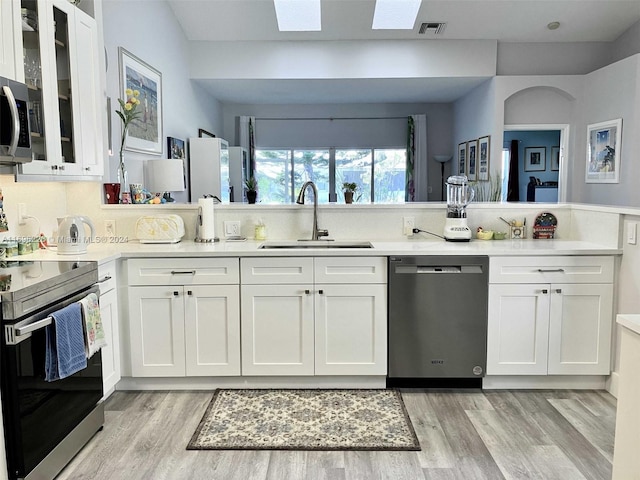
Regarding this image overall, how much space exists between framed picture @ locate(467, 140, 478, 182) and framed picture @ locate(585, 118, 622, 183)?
1562 millimetres

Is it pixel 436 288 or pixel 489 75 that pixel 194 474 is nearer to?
pixel 436 288

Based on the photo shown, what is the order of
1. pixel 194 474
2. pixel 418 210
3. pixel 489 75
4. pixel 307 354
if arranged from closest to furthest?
pixel 194 474, pixel 307 354, pixel 418 210, pixel 489 75

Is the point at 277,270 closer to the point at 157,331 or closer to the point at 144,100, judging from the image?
the point at 157,331

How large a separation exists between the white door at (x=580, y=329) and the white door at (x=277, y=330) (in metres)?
1.40

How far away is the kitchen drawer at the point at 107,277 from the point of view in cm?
255

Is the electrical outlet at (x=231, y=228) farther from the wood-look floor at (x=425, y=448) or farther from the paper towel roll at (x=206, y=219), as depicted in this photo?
the wood-look floor at (x=425, y=448)

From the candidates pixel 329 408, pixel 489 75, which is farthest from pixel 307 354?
pixel 489 75

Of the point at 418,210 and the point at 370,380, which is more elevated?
the point at 418,210

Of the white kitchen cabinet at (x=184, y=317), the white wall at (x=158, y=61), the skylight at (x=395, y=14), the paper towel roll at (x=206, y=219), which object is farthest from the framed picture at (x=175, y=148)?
the white kitchen cabinet at (x=184, y=317)

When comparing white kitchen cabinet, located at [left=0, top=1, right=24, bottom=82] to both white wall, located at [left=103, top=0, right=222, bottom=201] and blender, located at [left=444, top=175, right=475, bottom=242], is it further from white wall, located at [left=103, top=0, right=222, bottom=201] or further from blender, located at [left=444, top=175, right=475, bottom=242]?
blender, located at [left=444, top=175, right=475, bottom=242]

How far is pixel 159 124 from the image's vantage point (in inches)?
204

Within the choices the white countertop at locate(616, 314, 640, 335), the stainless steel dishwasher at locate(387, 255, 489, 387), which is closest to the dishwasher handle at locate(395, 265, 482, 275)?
the stainless steel dishwasher at locate(387, 255, 489, 387)

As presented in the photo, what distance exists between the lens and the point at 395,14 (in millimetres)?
6105

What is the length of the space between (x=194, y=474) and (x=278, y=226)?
5.52 feet
